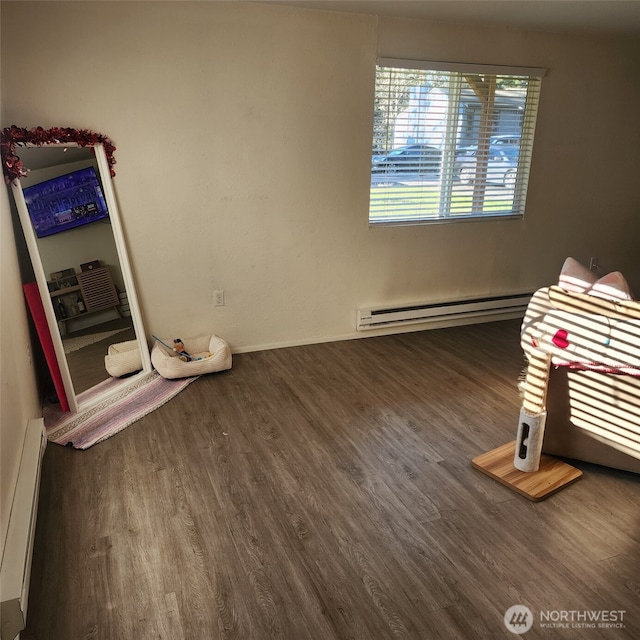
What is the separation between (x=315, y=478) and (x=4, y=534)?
124 cm

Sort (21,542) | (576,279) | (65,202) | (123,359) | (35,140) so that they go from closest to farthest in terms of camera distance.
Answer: (21,542) → (576,279) → (35,140) → (65,202) → (123,359)

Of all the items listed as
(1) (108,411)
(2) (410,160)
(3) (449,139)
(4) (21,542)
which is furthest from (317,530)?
(3) (449,139)

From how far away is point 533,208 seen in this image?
4.61m

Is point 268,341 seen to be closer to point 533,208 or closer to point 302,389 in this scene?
point 302,389

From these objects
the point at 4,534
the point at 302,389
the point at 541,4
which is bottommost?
the point at 302,389

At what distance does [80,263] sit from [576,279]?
271 centimetres

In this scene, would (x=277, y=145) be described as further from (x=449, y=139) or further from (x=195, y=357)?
(x=195, y=357)

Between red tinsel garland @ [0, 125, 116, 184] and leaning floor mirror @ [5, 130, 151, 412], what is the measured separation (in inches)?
0.9

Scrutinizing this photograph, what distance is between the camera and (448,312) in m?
4.47

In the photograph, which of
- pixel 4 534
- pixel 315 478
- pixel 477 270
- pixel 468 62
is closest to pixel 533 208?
pixel 477 270

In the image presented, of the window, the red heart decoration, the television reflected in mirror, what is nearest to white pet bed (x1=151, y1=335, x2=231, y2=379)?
the television reflected in mirror

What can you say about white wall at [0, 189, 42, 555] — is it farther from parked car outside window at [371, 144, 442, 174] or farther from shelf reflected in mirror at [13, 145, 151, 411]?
parked car outside window at [371, 144, 442, 174]

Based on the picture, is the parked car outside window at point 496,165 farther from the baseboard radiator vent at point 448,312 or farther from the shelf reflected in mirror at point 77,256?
the shelf reflected in mirror at point 77,256

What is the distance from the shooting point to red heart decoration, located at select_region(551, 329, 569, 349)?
92.3 inches
